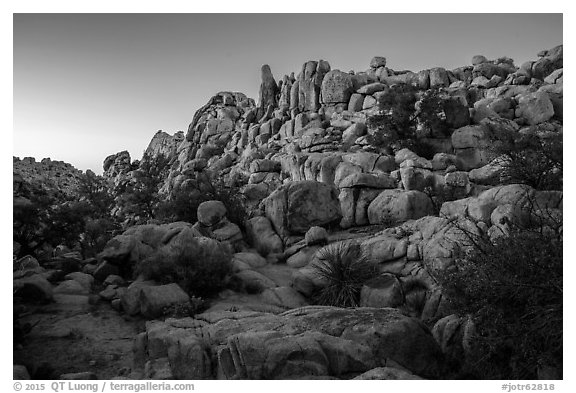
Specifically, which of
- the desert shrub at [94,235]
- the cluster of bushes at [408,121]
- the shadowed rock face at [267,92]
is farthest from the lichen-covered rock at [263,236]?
the shadowed rock face at [267,92]

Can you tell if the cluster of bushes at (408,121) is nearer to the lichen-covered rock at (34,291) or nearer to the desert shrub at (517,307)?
the desert shrub at (517,307)

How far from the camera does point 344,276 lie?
43.8ft

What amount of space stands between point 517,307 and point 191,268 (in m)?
10.2

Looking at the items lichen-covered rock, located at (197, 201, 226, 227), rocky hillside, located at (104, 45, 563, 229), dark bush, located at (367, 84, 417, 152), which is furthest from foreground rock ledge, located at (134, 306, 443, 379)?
dark bush, located at (367, 84, 417, 152)

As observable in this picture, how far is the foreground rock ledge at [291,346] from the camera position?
21.8ft

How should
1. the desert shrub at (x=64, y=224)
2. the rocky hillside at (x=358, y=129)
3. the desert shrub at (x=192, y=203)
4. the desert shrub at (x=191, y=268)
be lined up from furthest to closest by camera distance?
the rocky hillside at (x=358, y=129), the desert shrub at (x=192, y=203), the desert shrub at (x=64, y=224), the desert shrub at (x=191, y=268)

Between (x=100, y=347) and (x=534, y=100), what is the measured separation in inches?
1723

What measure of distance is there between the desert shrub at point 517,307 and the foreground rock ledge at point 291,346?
1.26 metres

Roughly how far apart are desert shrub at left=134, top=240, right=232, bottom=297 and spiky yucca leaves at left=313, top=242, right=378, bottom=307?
3.82 m

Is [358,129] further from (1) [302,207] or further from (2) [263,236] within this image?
(2) [263,236]

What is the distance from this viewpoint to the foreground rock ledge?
6652mm
